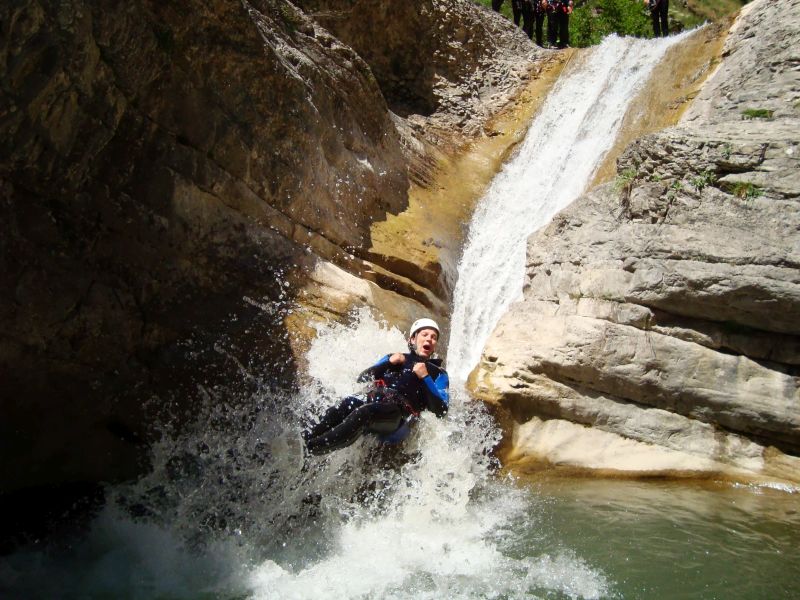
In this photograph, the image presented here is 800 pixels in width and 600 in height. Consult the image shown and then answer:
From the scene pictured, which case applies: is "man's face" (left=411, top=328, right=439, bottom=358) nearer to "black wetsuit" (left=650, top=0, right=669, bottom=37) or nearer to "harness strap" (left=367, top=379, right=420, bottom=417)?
"harness strap" (left=367, top=379, right=420, bottom=417)

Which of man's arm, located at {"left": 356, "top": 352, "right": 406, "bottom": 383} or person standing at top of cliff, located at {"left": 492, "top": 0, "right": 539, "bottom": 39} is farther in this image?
person standing at top of cliff, located at {"left": 492, "top": 0, "right": 539, "bottom": 39}

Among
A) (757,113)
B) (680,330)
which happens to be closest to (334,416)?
(680,330)

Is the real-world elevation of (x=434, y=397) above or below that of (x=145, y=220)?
below

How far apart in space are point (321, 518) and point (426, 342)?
1802 mm

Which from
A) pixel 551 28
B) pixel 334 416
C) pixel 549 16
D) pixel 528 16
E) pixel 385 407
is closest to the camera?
pixel 385 407

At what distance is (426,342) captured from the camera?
630cm

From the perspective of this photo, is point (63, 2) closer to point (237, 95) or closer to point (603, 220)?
point (237, 95)

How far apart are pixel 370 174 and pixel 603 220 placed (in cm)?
366

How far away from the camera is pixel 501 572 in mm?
4676

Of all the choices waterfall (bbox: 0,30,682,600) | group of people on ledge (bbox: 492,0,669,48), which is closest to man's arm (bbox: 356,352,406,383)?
waterfall (bbox: 0,30,682,600)

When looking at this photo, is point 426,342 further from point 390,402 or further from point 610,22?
point 610,22

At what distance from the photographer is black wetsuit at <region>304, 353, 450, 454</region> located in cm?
560

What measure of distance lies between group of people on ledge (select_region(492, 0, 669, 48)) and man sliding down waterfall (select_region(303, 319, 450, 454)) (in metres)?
14.1

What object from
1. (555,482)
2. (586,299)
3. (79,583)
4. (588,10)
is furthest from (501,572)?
(588,10)
